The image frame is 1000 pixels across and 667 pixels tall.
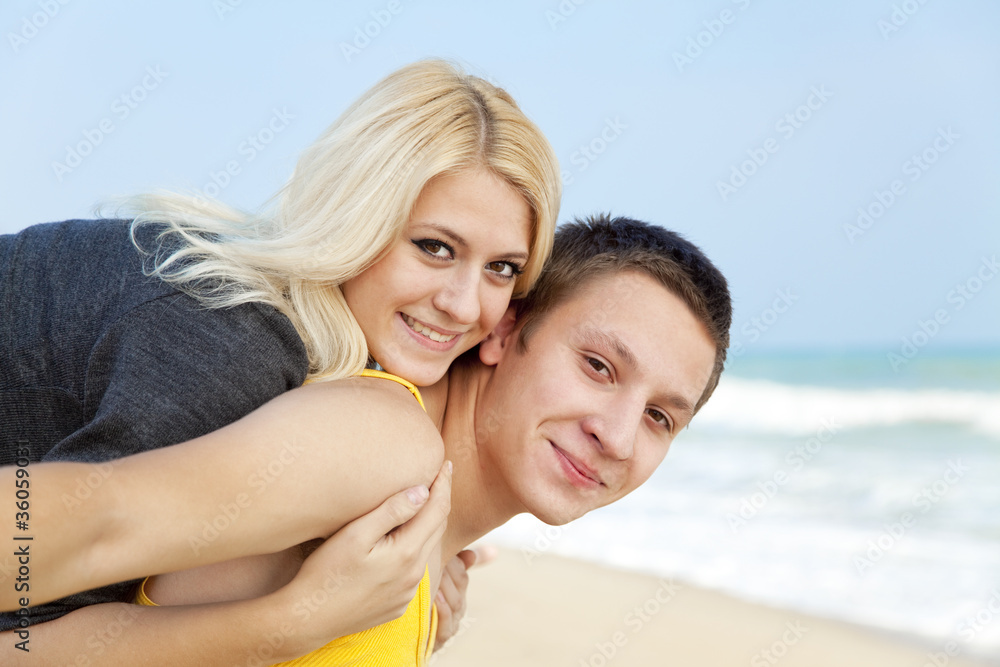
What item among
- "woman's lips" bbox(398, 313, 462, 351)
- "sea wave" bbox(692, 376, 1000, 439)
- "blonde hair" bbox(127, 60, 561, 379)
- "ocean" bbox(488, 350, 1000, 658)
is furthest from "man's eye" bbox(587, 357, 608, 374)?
"sea wave" bbox(692, 376, 1000, 439)

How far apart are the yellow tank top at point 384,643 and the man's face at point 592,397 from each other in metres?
0.50

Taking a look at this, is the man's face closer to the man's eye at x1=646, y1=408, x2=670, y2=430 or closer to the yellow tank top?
the man's eye at x1=646, y1=408, x2=670, y2=430

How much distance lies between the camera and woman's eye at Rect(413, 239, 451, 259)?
2.47 metres

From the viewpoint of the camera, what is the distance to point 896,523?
9.08 metres

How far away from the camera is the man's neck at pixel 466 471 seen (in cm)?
280

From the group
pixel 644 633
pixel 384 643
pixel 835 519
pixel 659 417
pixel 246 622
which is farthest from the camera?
pixel 835 519

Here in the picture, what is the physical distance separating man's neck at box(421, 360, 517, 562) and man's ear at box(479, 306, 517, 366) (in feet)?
0.19

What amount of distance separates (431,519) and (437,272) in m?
0.79

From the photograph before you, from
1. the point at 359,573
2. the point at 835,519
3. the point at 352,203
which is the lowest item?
the point at 835,519

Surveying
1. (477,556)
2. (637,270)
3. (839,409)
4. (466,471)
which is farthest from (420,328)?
(839,409)

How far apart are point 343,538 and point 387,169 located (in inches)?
41.7

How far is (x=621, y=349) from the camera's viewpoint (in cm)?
260

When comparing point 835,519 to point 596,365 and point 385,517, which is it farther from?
point 385,517

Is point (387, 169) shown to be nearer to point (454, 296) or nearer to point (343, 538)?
point (454, 296)
